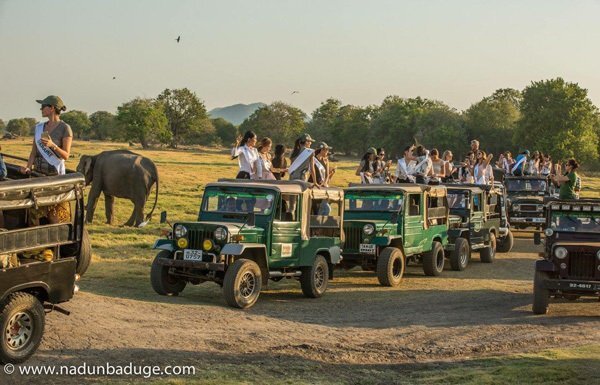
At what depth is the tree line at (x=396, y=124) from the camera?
7431 centimetres

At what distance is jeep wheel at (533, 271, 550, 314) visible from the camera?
13.5m

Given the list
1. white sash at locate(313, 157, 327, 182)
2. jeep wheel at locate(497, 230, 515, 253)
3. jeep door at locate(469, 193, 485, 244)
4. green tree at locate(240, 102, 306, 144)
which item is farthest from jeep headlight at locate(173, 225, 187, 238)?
green tree at locate(240, 102, 306, 144)

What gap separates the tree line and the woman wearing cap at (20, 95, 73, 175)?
214 ft

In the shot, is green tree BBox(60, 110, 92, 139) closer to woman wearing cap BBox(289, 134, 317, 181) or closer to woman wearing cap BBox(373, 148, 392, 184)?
woman wearing cap BBox(373, 148, 392, 184)

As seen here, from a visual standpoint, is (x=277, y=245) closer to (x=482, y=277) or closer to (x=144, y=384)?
(x=144, y=384)

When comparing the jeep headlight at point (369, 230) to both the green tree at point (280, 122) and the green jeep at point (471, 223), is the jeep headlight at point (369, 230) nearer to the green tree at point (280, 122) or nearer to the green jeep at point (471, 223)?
the green jeep at point (471, 223)

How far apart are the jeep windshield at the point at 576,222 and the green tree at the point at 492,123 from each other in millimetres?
74089

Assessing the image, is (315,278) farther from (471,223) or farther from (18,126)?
(18,126)

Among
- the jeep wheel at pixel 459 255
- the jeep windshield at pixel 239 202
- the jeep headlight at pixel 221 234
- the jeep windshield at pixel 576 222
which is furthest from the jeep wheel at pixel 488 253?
the jeep headlight at pixel 221 234

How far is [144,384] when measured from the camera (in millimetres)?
8664

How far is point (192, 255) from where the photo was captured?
13375mm

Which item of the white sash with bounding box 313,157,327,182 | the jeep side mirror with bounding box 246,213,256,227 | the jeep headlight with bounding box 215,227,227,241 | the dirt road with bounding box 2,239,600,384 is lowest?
the dirt road with bounding box 2,239,600,384

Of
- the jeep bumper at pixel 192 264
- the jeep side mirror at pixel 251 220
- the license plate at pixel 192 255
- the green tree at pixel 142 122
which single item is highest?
the green tree at pixel 142 122

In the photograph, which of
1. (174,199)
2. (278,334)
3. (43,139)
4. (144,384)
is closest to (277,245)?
(278,334)
